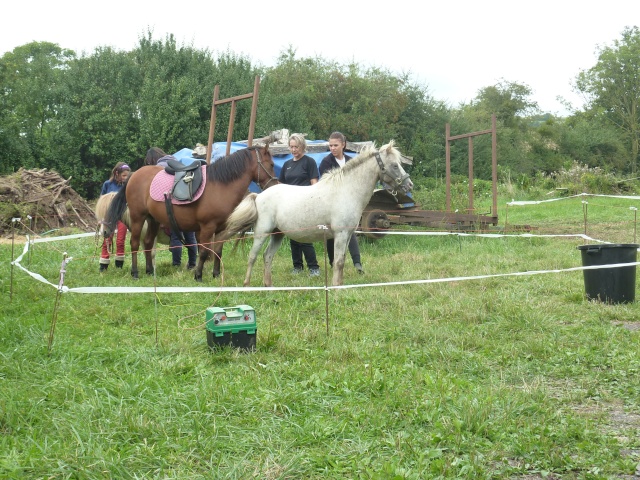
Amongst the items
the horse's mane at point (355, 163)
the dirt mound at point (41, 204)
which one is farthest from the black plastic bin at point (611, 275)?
the dirt mound at point (41, 204)

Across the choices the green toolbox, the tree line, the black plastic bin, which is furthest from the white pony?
the tree line

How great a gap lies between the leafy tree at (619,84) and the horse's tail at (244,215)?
3802cm

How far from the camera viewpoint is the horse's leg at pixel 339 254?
6965mm

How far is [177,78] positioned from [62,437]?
934 inches

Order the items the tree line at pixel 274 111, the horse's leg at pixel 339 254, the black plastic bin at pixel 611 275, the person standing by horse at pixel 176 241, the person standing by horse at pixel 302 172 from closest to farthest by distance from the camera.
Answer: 1. the black plastic bin at pixel 611 275
2. the horse's leg at pixel 339 254
3. the person standing by horse at pixel 302 172
4. the person standing by horse at pixel 176 241
5. the tree line at pixel 274 111

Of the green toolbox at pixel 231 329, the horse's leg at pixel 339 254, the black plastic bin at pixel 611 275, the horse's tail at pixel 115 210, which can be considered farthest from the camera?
the horse's tail at pixel 115 210

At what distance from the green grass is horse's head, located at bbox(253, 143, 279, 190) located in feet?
5.85

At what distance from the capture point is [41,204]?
16.4 metres

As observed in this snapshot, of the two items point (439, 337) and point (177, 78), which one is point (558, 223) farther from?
point (177, 78)

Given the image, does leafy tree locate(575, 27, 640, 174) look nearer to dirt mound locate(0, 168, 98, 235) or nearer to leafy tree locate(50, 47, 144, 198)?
leafy tree locate(50, 47, 144, 198)

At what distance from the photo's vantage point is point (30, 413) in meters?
3.28

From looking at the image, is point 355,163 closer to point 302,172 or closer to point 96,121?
point 302,172

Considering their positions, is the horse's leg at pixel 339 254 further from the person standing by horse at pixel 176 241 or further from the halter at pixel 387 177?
the person standing by horse at pixel 176 241

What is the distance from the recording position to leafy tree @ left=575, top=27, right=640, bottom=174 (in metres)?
39.8
